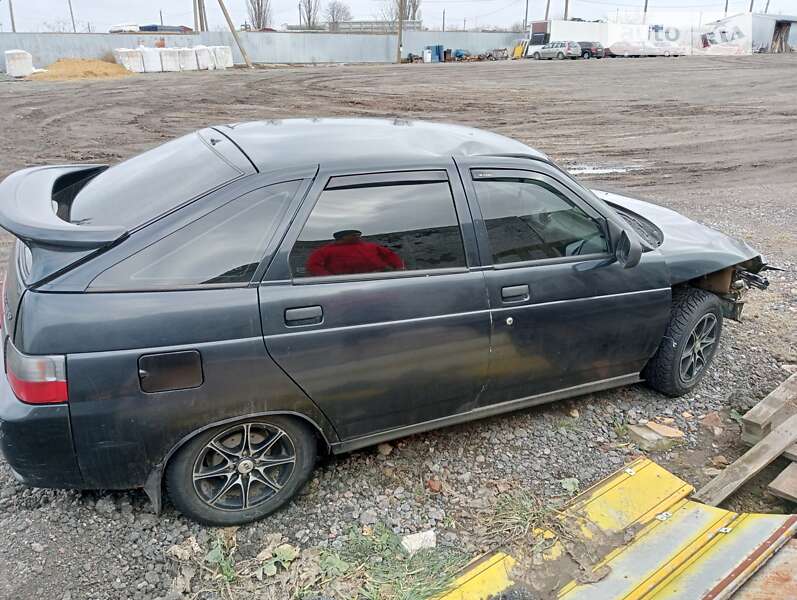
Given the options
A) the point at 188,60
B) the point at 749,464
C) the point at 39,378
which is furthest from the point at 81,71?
the point at 749,464

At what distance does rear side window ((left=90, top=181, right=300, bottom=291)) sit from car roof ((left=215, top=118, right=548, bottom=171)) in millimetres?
205

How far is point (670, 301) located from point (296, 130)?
2.44m

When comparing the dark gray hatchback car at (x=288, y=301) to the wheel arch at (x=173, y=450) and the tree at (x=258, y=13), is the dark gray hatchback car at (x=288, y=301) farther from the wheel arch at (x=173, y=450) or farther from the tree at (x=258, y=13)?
the tree at (x=258, y=13)

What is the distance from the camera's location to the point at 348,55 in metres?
47.6

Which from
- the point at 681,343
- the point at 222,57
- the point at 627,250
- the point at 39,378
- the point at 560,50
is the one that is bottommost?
the point at 681,343

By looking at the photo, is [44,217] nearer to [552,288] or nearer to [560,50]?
[552,288]

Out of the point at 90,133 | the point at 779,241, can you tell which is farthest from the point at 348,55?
the point at 779,241

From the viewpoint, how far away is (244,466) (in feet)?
9.32

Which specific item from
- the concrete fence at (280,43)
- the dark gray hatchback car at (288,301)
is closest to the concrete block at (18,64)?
the concrete fence at (280,43)

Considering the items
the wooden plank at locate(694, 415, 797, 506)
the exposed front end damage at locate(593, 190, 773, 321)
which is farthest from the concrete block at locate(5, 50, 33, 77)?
the wooden plank at locate(694, 415, 797, 506)

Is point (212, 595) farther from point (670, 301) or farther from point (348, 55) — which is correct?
point (348, 55)

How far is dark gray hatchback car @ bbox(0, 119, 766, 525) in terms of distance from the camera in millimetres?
2469

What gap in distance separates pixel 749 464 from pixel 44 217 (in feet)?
12.4

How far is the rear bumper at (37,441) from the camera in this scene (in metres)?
2.44
